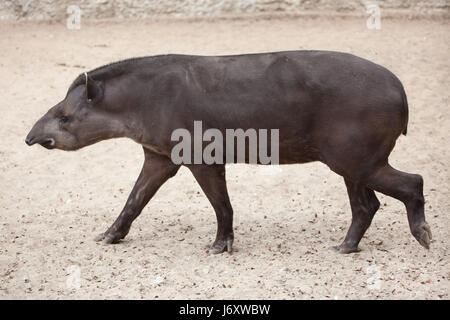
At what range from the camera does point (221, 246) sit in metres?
6.21

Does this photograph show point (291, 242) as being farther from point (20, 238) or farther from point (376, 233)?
point (20, 238)

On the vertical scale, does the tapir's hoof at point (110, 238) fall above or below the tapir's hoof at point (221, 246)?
below

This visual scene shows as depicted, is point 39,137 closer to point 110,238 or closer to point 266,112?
point 110,238

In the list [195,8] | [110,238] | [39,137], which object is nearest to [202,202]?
[110,238]

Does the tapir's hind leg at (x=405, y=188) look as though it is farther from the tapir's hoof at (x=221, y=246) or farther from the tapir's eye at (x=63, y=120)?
the tapir's eye at (x=63, y=120)

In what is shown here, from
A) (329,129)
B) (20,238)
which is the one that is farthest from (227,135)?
(20,238)

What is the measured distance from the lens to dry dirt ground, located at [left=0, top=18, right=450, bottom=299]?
5.55 m

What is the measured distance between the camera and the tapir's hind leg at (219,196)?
597 centimetres

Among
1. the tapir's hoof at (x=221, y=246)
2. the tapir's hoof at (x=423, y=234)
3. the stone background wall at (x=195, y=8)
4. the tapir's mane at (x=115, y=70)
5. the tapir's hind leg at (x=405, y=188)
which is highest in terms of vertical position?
the stone background wall at (x=195, y=8)

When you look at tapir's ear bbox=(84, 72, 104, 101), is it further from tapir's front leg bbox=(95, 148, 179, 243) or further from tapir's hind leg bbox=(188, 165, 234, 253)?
tapir's hind leg bbox=(188, 165, 234, 253)

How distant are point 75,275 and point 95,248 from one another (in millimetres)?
659

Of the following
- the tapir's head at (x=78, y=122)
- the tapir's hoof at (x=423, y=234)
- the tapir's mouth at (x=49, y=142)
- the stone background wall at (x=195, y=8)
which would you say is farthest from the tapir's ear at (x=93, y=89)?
the stone background wall at (x=195, y=8)

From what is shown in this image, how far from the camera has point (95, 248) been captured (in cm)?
636

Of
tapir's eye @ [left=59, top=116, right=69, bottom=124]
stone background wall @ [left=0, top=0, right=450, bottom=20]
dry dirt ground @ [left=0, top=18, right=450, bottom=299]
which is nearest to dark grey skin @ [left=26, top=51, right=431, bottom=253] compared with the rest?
tapir's eye @ [left=59, top=116, right=69, bottom=124]
